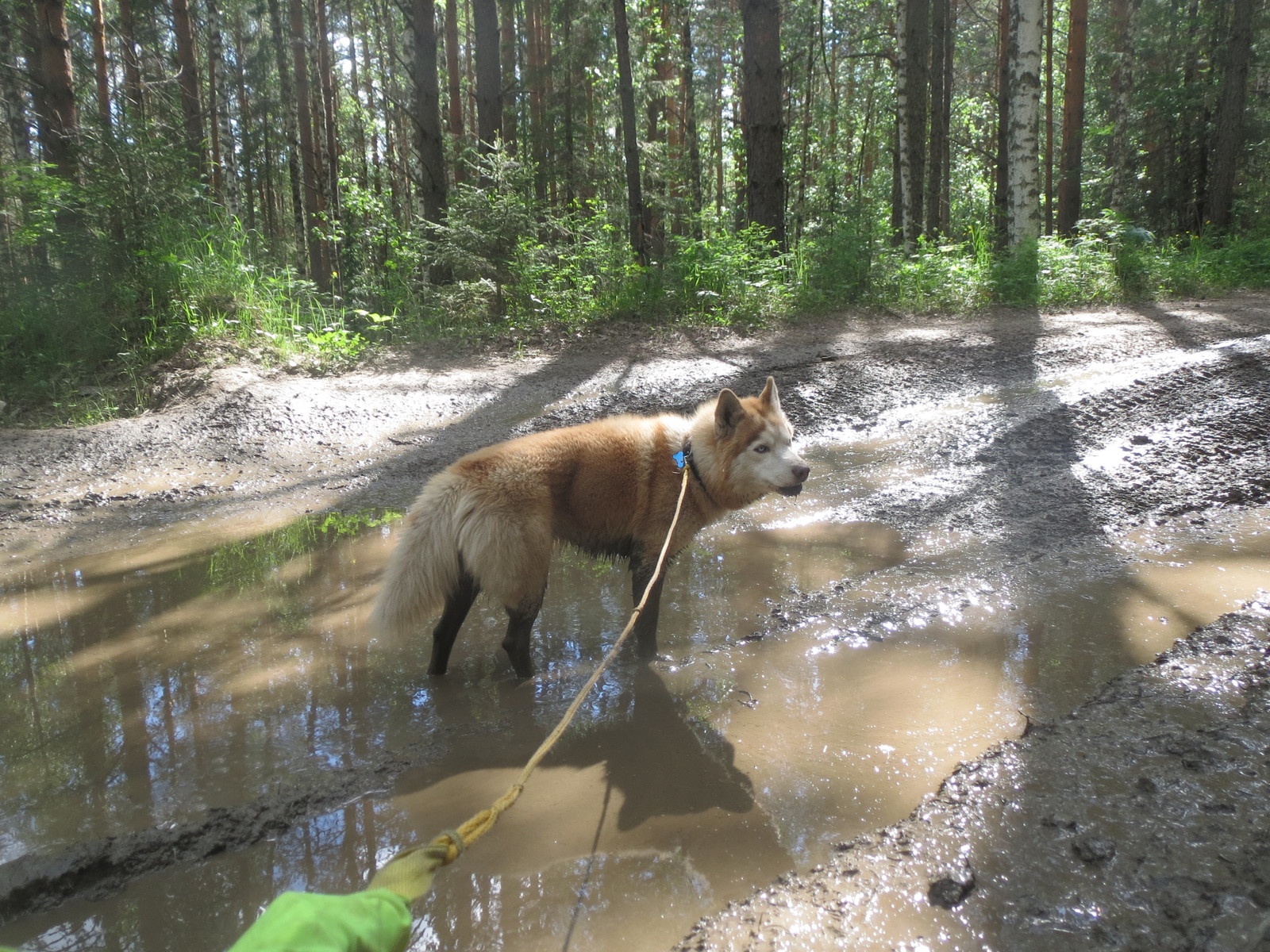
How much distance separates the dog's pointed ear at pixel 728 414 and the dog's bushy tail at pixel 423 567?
163 cm

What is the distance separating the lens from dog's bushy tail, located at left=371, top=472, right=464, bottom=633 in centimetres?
415

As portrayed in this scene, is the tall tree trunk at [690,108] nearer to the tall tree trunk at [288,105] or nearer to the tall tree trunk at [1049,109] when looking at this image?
the tall tree trunk at [1049,109]

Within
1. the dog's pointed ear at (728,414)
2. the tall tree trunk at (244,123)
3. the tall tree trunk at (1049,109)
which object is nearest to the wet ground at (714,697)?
the dog's pointed ear at (728,414)

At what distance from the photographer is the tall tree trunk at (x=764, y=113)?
13883 mm

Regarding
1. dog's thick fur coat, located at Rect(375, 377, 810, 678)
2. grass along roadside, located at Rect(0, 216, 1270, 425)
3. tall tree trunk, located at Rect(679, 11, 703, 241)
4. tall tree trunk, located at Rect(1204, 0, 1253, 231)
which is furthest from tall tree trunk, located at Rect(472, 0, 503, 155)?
tall tree trunk, located at Rect(1204, 0, 1253, 231)

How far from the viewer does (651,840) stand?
3.00 metres

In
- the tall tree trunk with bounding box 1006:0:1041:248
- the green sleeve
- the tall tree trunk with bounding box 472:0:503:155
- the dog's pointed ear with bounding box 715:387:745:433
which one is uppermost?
the tall tree trunk with bounding box 472:0:503:155

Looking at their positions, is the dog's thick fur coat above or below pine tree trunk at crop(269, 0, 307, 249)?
below

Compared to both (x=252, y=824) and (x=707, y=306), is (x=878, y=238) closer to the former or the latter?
(x=707, y=306)

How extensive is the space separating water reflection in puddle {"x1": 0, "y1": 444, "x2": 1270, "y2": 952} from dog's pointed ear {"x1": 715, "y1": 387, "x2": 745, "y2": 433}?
1282mm

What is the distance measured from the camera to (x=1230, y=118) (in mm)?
17891

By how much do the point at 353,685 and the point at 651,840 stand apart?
2.15 m

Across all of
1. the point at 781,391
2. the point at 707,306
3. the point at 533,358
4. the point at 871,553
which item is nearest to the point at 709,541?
the point at 871,553

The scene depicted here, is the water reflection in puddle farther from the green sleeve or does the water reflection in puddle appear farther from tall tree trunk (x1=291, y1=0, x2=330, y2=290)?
tall tree trunk (x1=291, y1=0, x2=330, y2=290)
